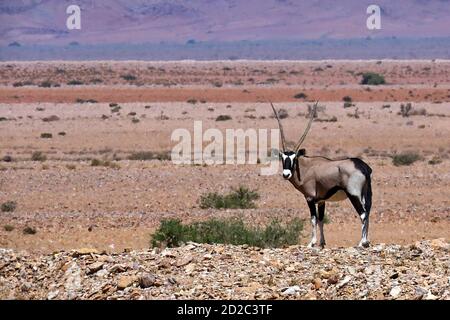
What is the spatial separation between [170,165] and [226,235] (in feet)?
46.2

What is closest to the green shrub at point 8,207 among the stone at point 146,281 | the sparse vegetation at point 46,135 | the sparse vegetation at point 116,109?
the stone at point 146,281

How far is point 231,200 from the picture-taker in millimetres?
23531

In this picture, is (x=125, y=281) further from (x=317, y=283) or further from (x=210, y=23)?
(x=210, y=23)

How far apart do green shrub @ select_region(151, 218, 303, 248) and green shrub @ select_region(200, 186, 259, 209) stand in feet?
18.4

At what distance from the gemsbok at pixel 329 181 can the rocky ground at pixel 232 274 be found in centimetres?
196

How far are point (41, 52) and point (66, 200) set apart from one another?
146m

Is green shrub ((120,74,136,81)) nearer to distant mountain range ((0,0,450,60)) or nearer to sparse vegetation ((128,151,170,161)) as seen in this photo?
sparse vegetation ((128,151,170,161))

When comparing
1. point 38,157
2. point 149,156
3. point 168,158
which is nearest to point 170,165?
point 168,158

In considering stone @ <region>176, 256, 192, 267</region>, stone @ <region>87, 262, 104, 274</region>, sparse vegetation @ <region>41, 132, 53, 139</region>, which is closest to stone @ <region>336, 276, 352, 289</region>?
stone @ <region>176, 256, 192, 267</region>

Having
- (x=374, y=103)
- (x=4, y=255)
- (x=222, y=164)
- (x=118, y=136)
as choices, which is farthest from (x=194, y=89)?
(x=4, y=255)

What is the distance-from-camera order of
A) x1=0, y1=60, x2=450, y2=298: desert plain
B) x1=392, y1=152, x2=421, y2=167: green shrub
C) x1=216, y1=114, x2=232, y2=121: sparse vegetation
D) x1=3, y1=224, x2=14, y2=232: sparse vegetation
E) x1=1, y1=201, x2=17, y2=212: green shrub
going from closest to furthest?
x1=3, y1=224, x2=14, y2=232: sparse vegetation → x1=0, y1=60, x2=450, y2=298: desert plain → x1=1, y1=201, x2=17, y2=212: green shrub → x1=392, y1=152, x2=421, y2=167: green shrub → x1=216, y1=114, x2=232, y2=121: sparse vegetation

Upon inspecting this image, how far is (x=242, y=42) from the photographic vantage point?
178 m

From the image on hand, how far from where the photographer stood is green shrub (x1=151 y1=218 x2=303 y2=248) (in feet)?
55.0

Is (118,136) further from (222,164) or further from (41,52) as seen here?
(41,52)
